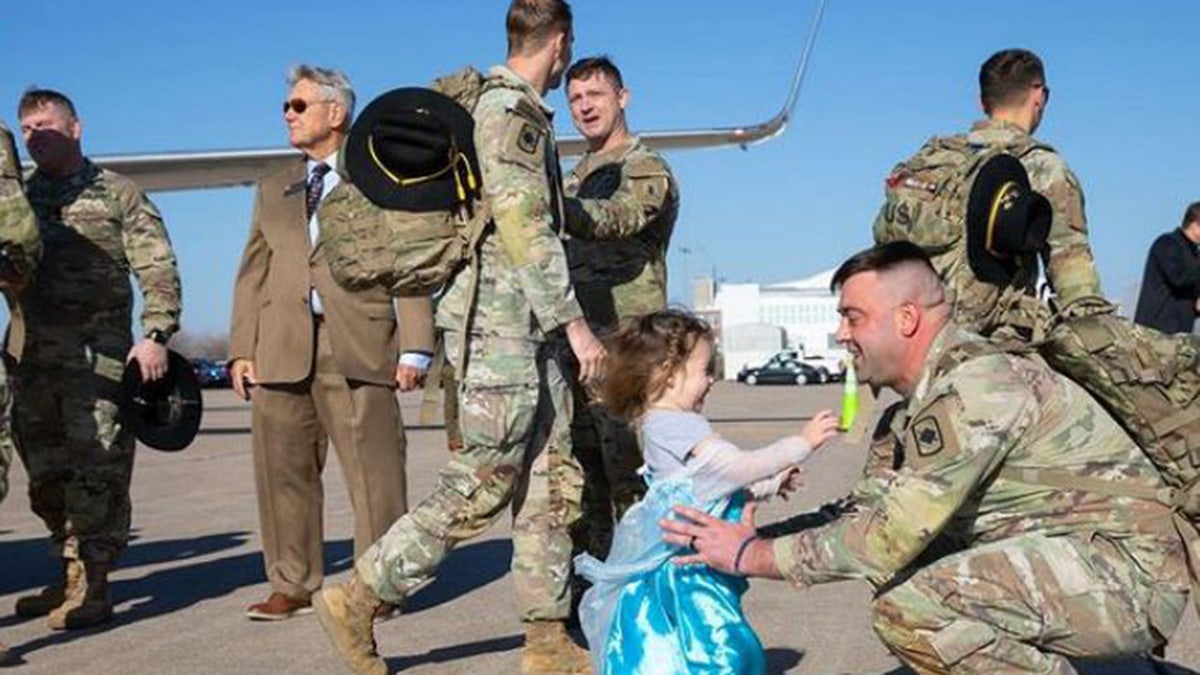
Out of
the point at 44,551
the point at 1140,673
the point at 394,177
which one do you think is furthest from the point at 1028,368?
the point at 44,551

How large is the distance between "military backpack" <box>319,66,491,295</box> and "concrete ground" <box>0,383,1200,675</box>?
1.30 meters

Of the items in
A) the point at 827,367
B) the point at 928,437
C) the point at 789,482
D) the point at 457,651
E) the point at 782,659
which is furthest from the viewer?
the point at 827,367

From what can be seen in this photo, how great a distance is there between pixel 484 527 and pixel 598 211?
1205 mm

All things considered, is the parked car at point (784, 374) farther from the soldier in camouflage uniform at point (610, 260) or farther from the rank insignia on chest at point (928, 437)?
the rank insignia on chest at point (928, 437)

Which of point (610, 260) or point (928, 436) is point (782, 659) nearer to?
point (610, 260)

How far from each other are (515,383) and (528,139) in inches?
29.2

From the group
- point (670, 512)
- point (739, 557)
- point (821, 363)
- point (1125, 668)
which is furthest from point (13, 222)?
point (821, 363)

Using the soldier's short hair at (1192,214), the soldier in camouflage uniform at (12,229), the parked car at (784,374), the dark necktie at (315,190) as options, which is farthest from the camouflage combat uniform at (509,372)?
the parked car at (784,374)

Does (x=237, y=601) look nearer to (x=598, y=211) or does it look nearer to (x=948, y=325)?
(x=598, y=211)

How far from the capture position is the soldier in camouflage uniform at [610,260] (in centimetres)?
579

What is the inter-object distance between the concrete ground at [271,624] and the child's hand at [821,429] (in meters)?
1.26

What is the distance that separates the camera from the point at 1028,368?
3.54 metres

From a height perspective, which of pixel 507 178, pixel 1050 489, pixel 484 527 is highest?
pixel 507 178

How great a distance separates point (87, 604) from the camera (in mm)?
6188
